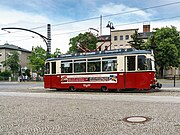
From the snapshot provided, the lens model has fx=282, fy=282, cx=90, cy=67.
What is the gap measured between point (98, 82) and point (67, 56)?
3.88 meters

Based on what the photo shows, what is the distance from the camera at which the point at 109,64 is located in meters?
20.8

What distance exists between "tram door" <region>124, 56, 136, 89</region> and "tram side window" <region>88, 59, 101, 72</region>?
2.22 m

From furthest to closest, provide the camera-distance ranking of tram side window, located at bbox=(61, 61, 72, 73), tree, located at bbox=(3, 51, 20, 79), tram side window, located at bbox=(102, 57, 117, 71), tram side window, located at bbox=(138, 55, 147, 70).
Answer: tree, located at bbox=(3, 51, 20, 79)
tram side window, located at bbox=(61, 61, 72, 73)
tram side window, located at bbox=(102, 57, 117, 71)
tram side window, located at bbox=(138, 55, 147, 70)

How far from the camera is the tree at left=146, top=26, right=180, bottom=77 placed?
6106cm

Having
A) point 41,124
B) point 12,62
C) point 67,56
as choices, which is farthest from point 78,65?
point 12,62

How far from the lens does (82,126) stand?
806 centimetres

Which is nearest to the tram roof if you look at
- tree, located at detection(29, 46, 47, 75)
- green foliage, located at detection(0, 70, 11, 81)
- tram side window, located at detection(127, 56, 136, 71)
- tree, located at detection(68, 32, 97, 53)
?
tram side window, located at detection(127, 56, 136, 71)

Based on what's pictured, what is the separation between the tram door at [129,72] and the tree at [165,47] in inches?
1687

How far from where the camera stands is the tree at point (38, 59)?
6469 centimetres

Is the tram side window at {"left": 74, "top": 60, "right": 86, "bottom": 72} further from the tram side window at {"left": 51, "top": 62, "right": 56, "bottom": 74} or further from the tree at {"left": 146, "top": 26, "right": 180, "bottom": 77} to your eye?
the tree at {"left": 146, "top": 26, "right": 180, "bottom": 77}

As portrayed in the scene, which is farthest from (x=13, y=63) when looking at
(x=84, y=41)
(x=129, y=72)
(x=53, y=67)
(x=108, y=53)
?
(x=129, y=72)

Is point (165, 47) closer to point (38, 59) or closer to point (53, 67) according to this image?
point (38, 59)

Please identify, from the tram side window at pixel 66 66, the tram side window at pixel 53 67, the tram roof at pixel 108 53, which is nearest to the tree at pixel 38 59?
the tram side window at pixel 53 67

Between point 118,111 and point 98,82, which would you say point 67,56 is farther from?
point 118,111
